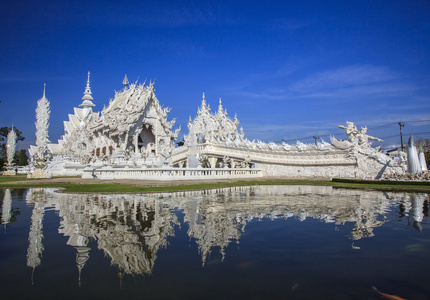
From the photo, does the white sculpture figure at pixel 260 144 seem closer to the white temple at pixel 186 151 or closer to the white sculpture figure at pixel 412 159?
the white temple at pixel 186 151

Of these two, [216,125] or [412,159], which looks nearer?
[412,159]

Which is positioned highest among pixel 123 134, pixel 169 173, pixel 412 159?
pixel 123 134

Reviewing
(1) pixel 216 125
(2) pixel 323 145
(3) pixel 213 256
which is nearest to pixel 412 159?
(2) pixel 323 145

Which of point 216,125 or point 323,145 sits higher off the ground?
point 216,125

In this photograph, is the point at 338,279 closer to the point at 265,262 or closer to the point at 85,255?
the point at 265,262

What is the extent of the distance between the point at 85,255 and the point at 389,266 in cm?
422

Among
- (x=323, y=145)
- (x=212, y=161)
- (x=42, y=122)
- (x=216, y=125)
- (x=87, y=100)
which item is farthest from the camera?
(x=87, y=100)

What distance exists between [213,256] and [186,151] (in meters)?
32.7

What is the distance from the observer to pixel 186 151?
36.6 metres

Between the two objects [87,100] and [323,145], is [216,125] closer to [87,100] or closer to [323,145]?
[323,145]

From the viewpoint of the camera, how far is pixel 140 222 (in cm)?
633

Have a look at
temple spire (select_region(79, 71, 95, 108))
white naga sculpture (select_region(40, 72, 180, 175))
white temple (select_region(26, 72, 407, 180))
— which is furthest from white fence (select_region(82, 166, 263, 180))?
temple spire (select_region(79, 71, 95, 108))

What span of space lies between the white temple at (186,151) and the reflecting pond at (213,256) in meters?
13.4

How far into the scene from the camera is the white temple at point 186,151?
2228cm
